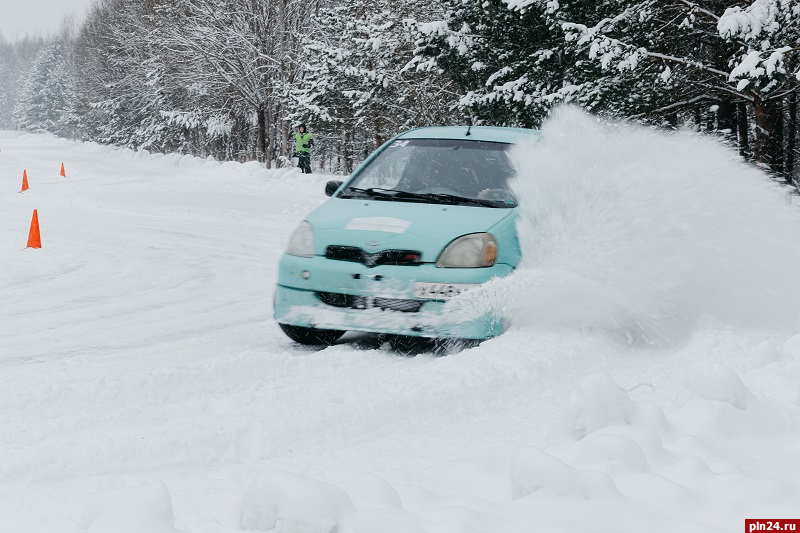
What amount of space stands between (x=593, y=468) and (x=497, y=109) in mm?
17264

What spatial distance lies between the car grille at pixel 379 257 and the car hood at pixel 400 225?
3 cm

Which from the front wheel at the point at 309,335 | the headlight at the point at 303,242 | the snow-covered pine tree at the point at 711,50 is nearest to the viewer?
the headlight at the point at 303,242

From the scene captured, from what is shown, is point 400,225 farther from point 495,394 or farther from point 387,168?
point 495,394

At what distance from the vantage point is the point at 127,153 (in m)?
48.5

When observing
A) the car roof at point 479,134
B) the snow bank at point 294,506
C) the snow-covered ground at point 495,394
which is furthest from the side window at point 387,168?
the snow bank at point 294,506

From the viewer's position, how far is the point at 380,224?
19.0 ft

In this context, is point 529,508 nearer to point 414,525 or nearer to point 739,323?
point 414,525

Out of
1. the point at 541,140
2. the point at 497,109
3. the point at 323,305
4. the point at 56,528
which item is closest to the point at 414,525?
the point at 56,528

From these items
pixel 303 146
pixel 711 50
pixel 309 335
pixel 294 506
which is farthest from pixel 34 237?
pixel 711 50

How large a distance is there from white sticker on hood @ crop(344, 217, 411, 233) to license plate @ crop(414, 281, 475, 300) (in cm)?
46

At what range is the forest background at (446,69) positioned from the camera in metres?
16.5

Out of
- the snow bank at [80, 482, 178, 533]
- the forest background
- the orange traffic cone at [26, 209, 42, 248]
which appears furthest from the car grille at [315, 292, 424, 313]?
the orange traffic cone at [26, 209, 42, 248]

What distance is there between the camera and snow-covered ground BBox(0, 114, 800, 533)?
2.81 metres

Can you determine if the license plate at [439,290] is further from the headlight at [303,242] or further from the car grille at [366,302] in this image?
the headlight at [303,242]
